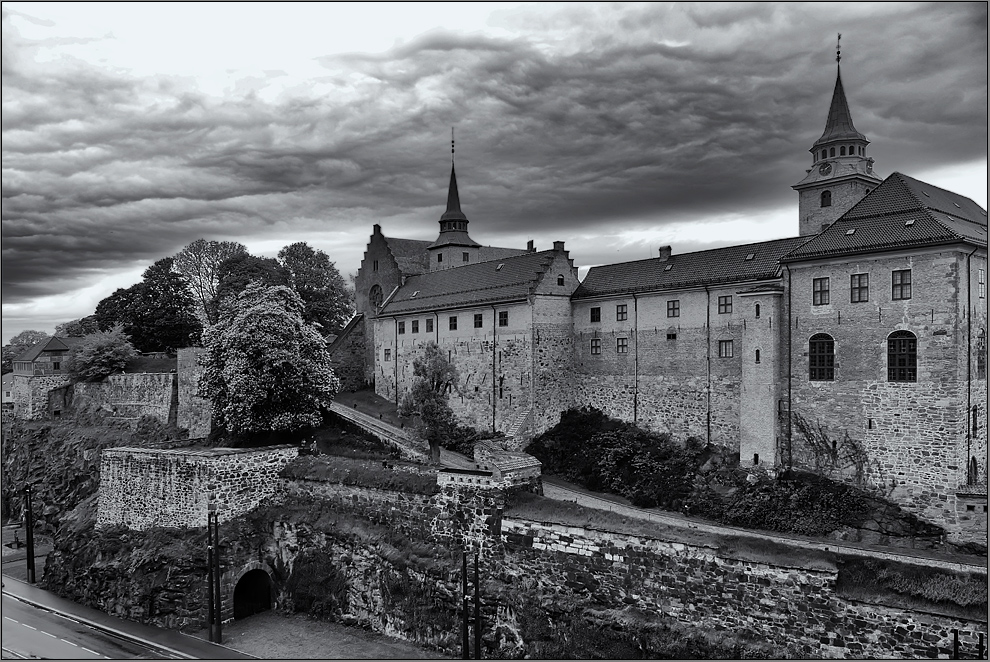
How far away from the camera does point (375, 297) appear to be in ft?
164

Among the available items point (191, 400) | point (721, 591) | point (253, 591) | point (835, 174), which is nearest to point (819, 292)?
point (835, 174)

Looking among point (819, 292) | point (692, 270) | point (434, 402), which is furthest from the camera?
point (434, 402)

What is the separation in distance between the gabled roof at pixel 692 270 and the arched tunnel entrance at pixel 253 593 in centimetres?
2044

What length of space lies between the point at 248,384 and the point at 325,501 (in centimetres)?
730

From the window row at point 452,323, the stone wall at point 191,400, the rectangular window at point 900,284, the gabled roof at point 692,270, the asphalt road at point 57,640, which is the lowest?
the asphalt road at point 57,640

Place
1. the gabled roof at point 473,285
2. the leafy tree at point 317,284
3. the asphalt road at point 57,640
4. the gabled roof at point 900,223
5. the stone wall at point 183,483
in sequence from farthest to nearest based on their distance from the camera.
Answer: the leafy tree at point 317,284, the gabled roof at point 473,285, the stone wall at point 183,483, the gabled roof at point 900,223, the asphalt road at point 57,640

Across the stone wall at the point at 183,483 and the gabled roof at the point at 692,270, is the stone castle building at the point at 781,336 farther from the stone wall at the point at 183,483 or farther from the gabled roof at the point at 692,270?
the stone wall at the point at 183,483

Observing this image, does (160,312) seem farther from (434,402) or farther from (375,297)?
(434,402)

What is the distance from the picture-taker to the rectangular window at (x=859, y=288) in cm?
2520

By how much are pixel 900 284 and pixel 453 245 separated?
32299 millimetres

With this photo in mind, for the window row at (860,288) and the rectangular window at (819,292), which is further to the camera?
the rectangular window at (819,292)

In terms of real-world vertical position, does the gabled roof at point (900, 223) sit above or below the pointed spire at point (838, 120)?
below

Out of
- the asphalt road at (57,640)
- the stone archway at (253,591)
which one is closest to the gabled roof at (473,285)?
the stone archway at (253,591)

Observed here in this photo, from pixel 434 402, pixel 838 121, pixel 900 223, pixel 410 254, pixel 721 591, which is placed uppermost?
pixel 838 121
